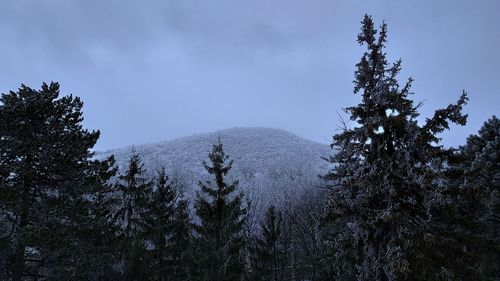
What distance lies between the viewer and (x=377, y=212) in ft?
39.3

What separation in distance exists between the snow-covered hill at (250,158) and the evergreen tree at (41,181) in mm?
66451

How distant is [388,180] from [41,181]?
493 inches

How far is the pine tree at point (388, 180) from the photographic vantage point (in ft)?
36.7

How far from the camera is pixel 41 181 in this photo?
14.9m

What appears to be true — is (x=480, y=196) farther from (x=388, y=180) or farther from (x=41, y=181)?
(x=41, y=181)

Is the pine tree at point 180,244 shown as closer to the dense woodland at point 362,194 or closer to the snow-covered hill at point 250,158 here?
the dense woodland at point 362,194

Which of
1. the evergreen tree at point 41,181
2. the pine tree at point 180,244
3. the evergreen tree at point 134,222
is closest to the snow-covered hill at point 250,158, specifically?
the pine tree at point 180,244

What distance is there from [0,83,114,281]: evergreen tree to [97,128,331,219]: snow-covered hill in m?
66.5

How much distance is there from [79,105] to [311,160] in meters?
129

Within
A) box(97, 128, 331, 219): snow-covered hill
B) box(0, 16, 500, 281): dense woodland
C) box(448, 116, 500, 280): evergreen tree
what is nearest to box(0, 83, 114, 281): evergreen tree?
box(0, 16, 500, 281): dense woodland

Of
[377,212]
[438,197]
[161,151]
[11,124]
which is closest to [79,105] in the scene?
[11,124]

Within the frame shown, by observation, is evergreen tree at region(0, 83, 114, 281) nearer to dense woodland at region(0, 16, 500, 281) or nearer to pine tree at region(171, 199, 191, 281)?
dense woodland at region(0, 16, 500, 281)

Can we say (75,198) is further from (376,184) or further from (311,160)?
(311,160)

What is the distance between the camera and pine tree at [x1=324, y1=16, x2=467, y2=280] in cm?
1120
